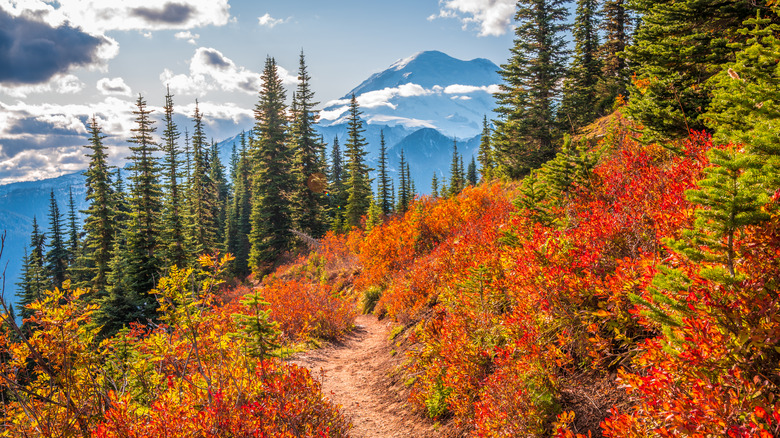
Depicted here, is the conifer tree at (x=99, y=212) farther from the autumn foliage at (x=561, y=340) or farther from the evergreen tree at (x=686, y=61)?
the evergreen tree at (x=686, y=61)

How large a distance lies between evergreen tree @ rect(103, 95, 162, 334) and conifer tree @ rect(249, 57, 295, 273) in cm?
871

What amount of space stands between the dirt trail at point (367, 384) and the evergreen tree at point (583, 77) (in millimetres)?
16545

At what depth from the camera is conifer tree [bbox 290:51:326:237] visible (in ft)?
106

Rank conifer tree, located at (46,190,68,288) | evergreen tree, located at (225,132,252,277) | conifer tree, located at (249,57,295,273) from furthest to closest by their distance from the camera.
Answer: conifer tree, located at (46,190,68,288) < evergreen tree, located at (225,132,252,277) < conifer tree, located at (249,57,295,273)

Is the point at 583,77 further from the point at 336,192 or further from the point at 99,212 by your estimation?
the point at 99,212

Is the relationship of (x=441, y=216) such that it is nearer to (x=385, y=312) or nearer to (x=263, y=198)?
(x=385, y=312)

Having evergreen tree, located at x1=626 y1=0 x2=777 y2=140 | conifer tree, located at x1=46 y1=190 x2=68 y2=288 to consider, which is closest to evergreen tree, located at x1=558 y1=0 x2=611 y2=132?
evergreen tree, located at x1=626 y1=0 x2=777 y2=140

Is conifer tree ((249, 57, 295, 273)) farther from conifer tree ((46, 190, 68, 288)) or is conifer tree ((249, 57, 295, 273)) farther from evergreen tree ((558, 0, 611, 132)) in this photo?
conifer tree ((46, 190, 68, 288))

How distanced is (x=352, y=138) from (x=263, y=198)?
1290 centimetres

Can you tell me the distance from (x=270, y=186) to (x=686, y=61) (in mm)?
30635

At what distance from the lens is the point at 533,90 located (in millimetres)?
21250

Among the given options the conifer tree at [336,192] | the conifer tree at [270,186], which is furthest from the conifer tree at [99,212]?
the conifer tree at [336,192]

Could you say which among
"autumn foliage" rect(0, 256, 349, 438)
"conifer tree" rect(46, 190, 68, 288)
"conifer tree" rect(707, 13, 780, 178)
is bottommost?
"conifer tree" rect(46, 190, 68, 288)

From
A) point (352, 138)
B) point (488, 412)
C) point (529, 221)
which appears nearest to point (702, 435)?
point (488, 412)
